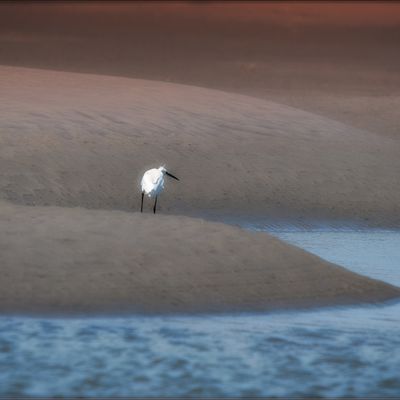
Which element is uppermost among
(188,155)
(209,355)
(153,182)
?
(188,155)

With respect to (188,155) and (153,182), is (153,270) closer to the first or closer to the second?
(153,182)

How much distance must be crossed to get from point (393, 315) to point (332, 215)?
6012 mm

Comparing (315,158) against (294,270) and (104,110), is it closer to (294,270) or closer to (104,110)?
(104,110)

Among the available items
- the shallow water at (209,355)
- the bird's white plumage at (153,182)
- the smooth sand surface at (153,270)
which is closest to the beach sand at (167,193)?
the smooth sand surface at (153,270)

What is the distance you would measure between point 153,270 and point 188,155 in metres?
7.49

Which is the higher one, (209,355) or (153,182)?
(153,182)

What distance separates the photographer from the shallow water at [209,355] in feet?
25.8

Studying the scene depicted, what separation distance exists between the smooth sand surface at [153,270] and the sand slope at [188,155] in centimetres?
399

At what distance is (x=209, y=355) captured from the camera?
8.55m

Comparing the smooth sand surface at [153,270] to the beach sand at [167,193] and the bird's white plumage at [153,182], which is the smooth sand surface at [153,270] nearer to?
the beach sand at [167,193]

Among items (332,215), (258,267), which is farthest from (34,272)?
(332,215)

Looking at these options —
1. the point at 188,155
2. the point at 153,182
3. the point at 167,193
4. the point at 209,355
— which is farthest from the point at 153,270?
the point at 188,155

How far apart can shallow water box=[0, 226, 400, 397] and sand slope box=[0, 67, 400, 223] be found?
19.1ft

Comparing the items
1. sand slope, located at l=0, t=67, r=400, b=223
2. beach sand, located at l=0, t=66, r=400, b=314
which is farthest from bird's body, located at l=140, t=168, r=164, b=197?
sand slope, located at l=0, t=67, r=400, b=223
